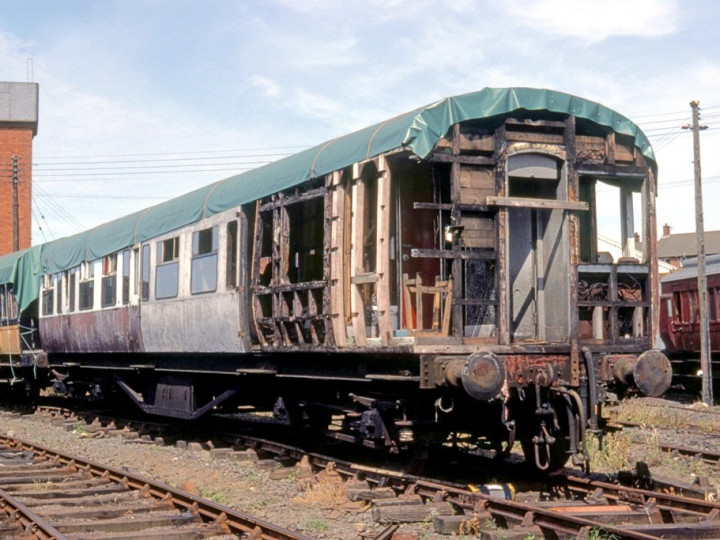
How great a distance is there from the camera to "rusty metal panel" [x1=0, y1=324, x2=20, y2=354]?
62.5 ft

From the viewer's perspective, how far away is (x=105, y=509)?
805 centimetres

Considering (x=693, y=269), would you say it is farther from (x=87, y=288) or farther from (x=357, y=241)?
(x=357, y=241)

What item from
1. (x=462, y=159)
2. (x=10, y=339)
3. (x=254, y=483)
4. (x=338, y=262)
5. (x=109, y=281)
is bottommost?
(x=254, y=483)

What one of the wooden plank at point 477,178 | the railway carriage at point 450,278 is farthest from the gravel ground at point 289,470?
the wooden plank at point 477,178

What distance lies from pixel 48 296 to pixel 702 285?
1532 cm

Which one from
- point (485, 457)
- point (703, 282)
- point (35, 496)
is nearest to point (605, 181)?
point (485, 457)

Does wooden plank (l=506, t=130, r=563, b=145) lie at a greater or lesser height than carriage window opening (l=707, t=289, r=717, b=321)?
greater

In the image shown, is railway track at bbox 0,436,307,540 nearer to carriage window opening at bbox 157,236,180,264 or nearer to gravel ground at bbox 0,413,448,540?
gravel ground at bbox 0,413,448,540

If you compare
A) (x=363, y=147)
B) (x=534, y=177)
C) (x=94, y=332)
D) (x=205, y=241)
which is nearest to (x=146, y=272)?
(x=205, y=241)

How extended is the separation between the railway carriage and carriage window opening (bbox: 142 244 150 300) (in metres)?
2.40

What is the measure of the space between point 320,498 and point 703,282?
646 inches

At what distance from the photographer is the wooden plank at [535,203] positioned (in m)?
8.43

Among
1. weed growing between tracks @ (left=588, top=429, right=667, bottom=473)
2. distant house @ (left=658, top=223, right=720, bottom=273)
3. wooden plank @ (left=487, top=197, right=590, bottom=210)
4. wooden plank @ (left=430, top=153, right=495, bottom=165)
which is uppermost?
distant house @ (left=658, top=223, right=720, bottom=273)

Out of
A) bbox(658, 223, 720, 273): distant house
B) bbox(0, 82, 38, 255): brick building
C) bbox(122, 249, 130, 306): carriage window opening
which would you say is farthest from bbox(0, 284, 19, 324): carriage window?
bbox(658, 223, 720, 273): distant house
